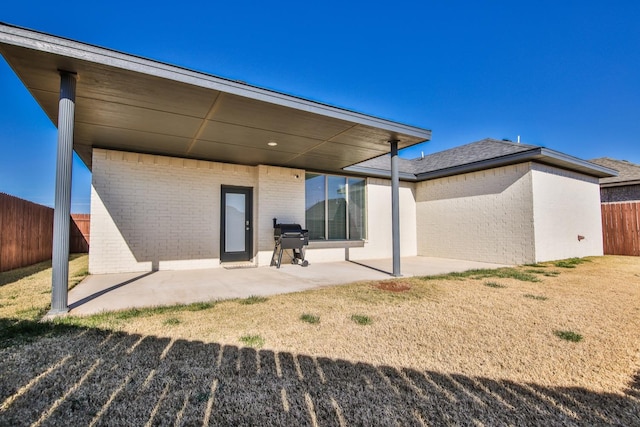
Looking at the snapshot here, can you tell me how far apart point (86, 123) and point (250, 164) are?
11.9ft

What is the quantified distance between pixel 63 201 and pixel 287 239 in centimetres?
452

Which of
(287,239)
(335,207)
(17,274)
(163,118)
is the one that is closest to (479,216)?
(335,207)

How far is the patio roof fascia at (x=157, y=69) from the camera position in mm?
2924

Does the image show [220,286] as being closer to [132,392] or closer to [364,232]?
[132,392]

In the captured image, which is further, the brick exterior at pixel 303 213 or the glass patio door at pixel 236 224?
the glass patio door at pixel 236 224

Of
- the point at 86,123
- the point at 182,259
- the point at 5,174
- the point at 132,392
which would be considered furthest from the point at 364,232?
the point at 5,174

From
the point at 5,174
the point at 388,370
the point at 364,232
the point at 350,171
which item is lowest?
the point at 388,370

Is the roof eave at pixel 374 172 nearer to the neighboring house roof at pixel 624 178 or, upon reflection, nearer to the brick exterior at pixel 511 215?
the brick exterior at pixel 511 215

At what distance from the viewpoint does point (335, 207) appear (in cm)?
912

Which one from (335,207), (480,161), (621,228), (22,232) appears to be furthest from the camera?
(621,228)

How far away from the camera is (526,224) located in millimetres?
7734

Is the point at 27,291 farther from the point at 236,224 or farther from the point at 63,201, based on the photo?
the point at 236,224

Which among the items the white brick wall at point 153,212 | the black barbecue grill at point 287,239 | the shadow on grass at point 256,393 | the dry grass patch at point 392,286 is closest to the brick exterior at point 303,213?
the white brick wall at point 153,212

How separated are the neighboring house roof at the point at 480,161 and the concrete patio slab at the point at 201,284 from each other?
311 cm
